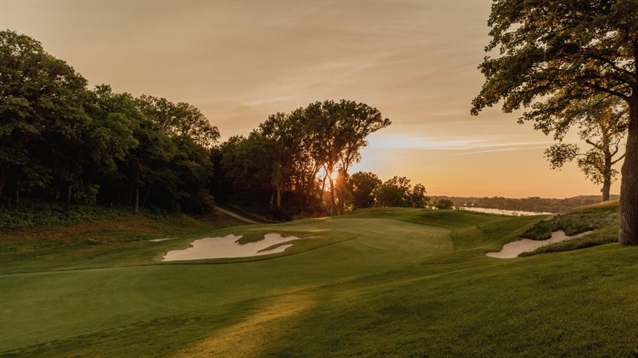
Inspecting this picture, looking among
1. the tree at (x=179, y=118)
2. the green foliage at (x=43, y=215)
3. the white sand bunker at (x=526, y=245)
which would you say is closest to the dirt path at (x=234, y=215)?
the tree at (x=179, y=118)

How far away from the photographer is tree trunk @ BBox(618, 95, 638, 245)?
33.3 feet

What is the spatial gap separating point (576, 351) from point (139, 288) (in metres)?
13.2

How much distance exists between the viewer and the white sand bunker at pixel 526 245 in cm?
1618

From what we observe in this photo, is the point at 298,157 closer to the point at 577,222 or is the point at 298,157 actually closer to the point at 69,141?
the point at 69,141

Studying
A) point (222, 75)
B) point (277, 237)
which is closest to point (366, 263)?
point (277, 237)

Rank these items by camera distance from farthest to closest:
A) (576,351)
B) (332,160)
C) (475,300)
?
1. (332,160)
2. (475,300)
3. (576,351)

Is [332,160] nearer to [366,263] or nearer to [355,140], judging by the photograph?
[355,140]

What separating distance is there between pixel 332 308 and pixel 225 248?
15.5m

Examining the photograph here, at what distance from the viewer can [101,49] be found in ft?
89.1

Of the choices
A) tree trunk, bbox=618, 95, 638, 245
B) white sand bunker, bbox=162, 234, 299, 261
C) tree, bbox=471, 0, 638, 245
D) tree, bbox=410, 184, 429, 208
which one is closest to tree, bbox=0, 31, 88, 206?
white sand bunker, bbox=162, 234, 299, 261

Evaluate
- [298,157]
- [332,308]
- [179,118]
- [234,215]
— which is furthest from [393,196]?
[332,308]

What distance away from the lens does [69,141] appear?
1454 inches

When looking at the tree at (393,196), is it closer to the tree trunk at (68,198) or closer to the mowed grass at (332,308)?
the tree trunk at (68,198)

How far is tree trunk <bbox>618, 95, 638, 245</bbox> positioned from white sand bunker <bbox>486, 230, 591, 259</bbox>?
582 centimetres
